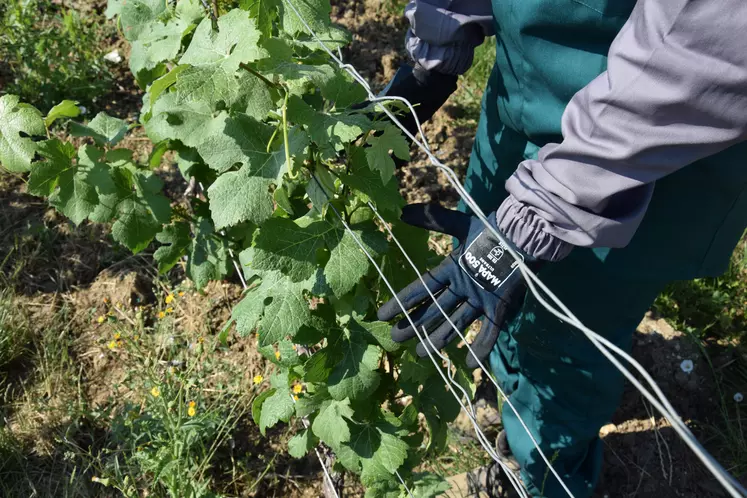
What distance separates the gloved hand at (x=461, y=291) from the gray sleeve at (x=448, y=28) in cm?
52

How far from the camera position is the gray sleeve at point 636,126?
1070mm

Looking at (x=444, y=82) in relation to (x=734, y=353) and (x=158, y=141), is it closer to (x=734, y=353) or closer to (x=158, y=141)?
(x=158, y=141)

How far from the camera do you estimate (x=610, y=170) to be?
128 cm

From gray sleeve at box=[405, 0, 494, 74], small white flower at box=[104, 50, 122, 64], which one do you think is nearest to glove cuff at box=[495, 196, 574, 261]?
gray sleeve at box=[405, 0, 494, 74]

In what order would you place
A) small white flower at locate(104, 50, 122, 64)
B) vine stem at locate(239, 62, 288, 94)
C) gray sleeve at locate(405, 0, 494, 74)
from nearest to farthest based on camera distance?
vine stem at locate(239, 62, 288, 94) < gray sleeve at locate(405, 0, 494, 74) < small white flower at locate(104, 50, 122, 64)

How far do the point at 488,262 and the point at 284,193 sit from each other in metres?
0.50

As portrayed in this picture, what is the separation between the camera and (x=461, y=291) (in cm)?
153

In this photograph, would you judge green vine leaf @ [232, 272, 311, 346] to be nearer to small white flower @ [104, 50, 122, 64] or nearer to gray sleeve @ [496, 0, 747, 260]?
gray sleeve @ [496, 0, 747, 260]

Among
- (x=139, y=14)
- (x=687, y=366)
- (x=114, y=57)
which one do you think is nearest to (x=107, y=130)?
(x=139, y=14)

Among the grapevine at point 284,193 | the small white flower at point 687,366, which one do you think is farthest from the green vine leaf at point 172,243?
the small white flower at point 687,366

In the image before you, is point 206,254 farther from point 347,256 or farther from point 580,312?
point 580,312

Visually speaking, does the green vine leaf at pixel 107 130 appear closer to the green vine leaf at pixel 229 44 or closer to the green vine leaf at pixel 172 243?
the green vine leaf at pixel 172 243

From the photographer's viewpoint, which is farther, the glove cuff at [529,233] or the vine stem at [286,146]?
the glove cuff at [529,233]

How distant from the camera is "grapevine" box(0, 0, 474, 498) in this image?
1.29 m
